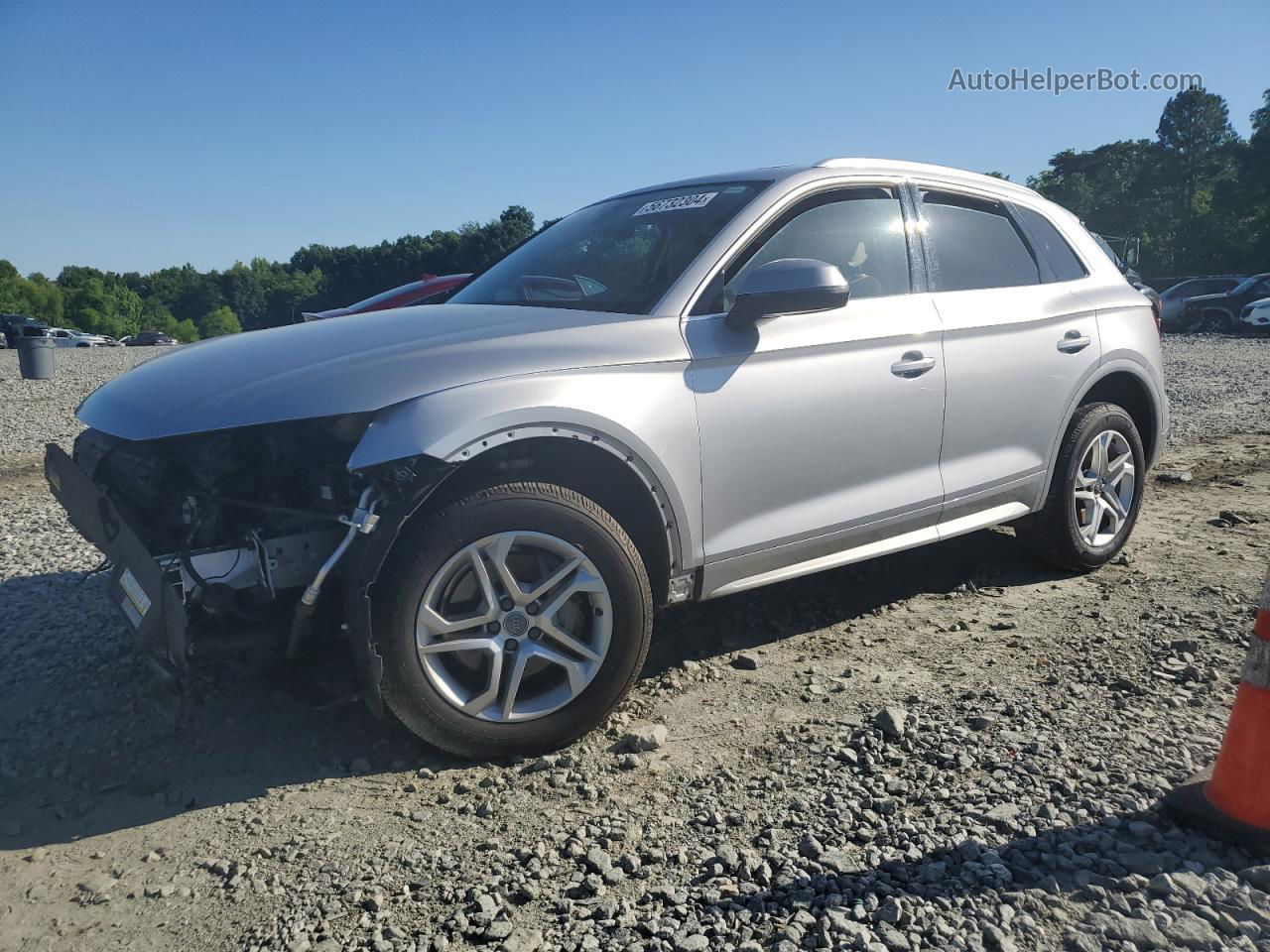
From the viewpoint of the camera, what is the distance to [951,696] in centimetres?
349

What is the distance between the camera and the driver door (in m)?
3.33

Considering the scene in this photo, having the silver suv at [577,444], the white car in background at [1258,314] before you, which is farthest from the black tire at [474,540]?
the white car in background at [1258,314]

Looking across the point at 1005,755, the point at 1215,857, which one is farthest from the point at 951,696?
the point at 1215,857

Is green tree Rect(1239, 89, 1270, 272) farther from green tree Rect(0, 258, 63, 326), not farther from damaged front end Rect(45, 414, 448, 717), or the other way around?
green tree Rect(0, 258, 63, 326)

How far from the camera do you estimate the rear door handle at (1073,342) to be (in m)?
4.51

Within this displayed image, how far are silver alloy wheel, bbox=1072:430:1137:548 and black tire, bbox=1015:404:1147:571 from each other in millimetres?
36

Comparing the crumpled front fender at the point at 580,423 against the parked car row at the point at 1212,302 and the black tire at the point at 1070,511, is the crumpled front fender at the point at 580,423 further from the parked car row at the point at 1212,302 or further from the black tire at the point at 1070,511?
the parked car row at the point at 1212,302

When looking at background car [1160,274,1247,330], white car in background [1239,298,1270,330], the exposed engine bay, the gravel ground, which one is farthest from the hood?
background car [1160,274,1247,330]

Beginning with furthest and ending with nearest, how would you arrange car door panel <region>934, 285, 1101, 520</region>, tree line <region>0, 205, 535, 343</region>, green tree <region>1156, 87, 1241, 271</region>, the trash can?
tree line <region>0, 205, 535, 343</region> → green tree <region>1156, 87, 1241, 271</region> → the trash can → car door panel <region>934, 285, 1101, 520</region>

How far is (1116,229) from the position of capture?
67.7 m

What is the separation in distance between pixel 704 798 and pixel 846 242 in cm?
226

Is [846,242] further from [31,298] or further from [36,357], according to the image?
[31,298]

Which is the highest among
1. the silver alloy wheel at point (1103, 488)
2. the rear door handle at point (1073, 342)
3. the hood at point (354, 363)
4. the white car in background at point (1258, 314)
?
the hood at point (354, 363)

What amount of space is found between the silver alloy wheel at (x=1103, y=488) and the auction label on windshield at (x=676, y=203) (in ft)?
7.43
